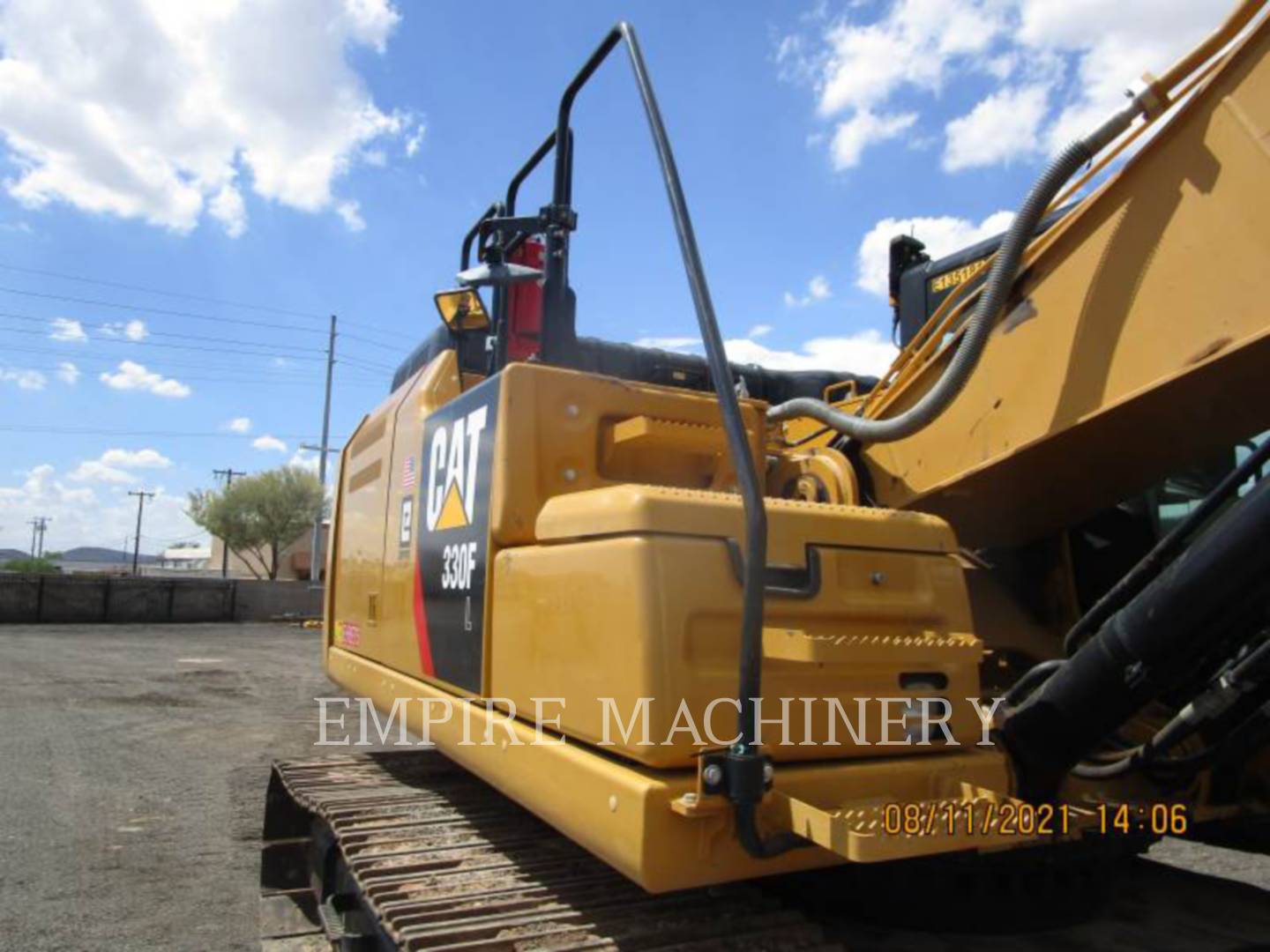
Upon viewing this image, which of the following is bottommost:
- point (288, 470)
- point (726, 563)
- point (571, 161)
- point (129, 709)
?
point (129, 709)

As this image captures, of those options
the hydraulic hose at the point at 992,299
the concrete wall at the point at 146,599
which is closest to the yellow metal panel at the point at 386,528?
the hydraulic hose at the point at 992,299

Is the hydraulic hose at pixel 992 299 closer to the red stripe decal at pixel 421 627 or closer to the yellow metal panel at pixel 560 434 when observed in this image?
the yellow metal panel at pixel 560 434

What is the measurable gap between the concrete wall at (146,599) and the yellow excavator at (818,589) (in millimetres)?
20188

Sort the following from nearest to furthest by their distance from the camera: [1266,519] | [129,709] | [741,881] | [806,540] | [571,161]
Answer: [1266,519]
[806,540]
[741,881]
[571,161]
[129,709]

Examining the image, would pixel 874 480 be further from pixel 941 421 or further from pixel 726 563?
→ pixel 726 563

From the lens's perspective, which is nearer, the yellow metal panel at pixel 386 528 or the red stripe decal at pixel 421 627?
the red stripe decal at pixel 421 627

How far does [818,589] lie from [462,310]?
190 cm

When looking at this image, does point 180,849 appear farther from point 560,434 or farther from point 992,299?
point 992,299

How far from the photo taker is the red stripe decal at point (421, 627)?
10.7ft

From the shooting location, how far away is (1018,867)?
307 centimetres

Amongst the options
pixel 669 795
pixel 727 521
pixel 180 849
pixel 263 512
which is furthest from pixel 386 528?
pixel 263 512

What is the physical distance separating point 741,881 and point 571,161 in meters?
2.18

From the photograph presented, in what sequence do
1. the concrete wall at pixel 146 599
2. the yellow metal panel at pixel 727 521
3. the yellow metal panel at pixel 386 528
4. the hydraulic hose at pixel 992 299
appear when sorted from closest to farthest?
the yellow metal panel at pixel 727 521
the hydraulic hose at pixel 992 299
the yellow metal panel at pixel 386 528
the concrete wall at pixel 146 599

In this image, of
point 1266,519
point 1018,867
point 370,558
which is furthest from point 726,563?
point 370,558
